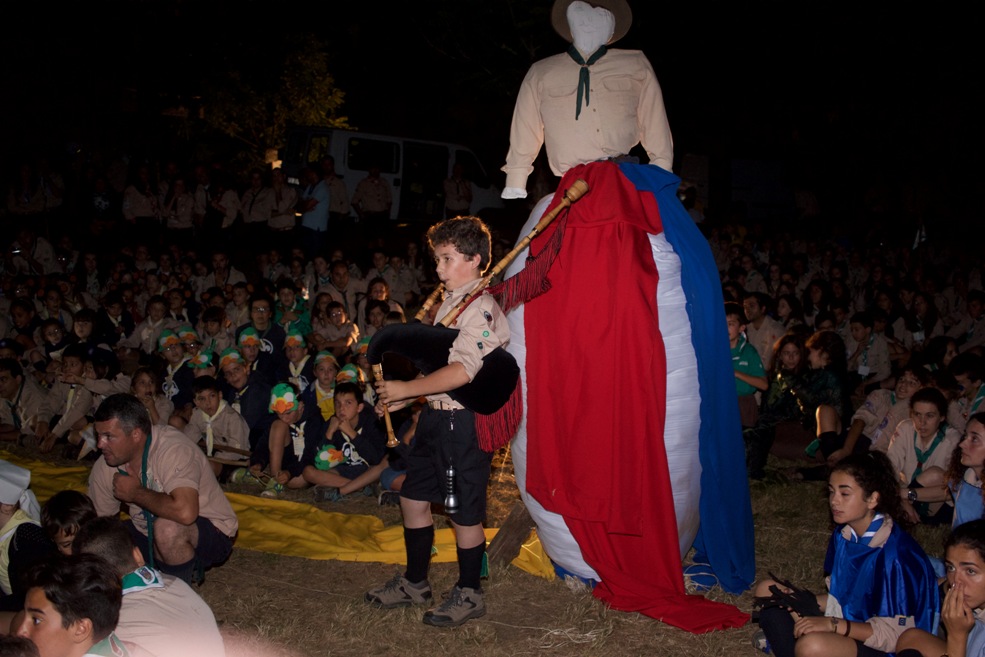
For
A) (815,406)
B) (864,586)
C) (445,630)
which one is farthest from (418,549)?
(815,406)

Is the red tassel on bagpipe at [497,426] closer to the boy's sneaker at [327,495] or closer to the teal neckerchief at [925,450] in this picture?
the boy's sneaker at [327,495]

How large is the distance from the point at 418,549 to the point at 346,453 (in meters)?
2.29

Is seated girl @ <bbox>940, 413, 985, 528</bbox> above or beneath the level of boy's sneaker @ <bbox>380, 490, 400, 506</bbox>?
above

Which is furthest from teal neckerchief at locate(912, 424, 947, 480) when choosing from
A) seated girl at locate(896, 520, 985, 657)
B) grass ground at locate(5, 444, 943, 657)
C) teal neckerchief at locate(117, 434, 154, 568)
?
teal neckerchief at locate(117, 434, 154, 568)

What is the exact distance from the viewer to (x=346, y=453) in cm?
648

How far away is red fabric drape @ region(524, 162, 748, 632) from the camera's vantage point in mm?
4164

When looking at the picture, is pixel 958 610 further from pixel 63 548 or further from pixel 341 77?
pixel 341 77

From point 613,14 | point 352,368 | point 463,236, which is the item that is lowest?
point 352,368

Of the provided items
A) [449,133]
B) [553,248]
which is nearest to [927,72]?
[449,133]

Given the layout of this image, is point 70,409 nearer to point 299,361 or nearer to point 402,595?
point 299,361

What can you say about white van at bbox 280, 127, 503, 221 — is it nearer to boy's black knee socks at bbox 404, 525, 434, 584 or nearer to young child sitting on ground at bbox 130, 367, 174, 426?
young child sitting on ground at bbox 130, 367, 174, 426

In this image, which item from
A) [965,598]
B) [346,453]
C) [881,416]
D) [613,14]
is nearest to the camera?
[965,598]

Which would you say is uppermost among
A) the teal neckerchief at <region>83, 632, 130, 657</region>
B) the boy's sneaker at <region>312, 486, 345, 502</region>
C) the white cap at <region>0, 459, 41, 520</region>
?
the white cap at <region>0, 459, 41, 520</region>

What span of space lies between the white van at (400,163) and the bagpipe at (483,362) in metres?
11.9
